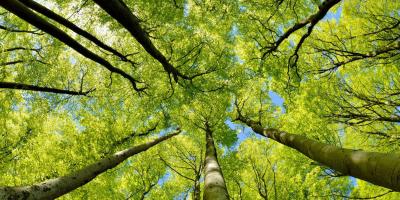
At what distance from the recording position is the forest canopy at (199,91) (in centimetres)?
795

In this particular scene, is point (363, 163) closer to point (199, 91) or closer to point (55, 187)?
point (55, 187)

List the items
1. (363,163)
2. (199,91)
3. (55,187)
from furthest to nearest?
(199,91)
(55,187)
(363,163)

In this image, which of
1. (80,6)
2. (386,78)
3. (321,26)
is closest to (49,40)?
(80,6)

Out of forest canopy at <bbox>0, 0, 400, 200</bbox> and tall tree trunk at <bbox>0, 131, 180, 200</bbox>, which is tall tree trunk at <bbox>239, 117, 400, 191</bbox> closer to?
forest canopy at <bbox>0, 0, 400, 200</bbox>

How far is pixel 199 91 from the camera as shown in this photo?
956cm

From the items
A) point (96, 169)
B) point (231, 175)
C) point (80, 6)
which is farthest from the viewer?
point (231, 175)

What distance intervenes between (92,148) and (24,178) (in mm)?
2435

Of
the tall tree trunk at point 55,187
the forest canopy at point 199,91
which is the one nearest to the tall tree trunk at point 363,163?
the forest canopy at point 199,91

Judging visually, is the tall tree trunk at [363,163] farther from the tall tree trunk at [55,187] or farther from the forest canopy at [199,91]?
the tall tree trunk at [55,187]

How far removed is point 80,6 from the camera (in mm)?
8008

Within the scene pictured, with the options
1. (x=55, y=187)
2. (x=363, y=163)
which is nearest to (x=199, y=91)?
(x=55, y=187)

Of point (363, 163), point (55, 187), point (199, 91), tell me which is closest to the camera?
point (363, 163)

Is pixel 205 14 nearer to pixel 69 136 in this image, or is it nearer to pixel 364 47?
pixel 364 47

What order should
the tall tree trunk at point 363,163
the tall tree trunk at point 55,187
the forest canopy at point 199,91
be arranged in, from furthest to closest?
the forest canopy at point 199,91
the tall tree trunk at point 55,187
the tall tree trunk at point 363,163
